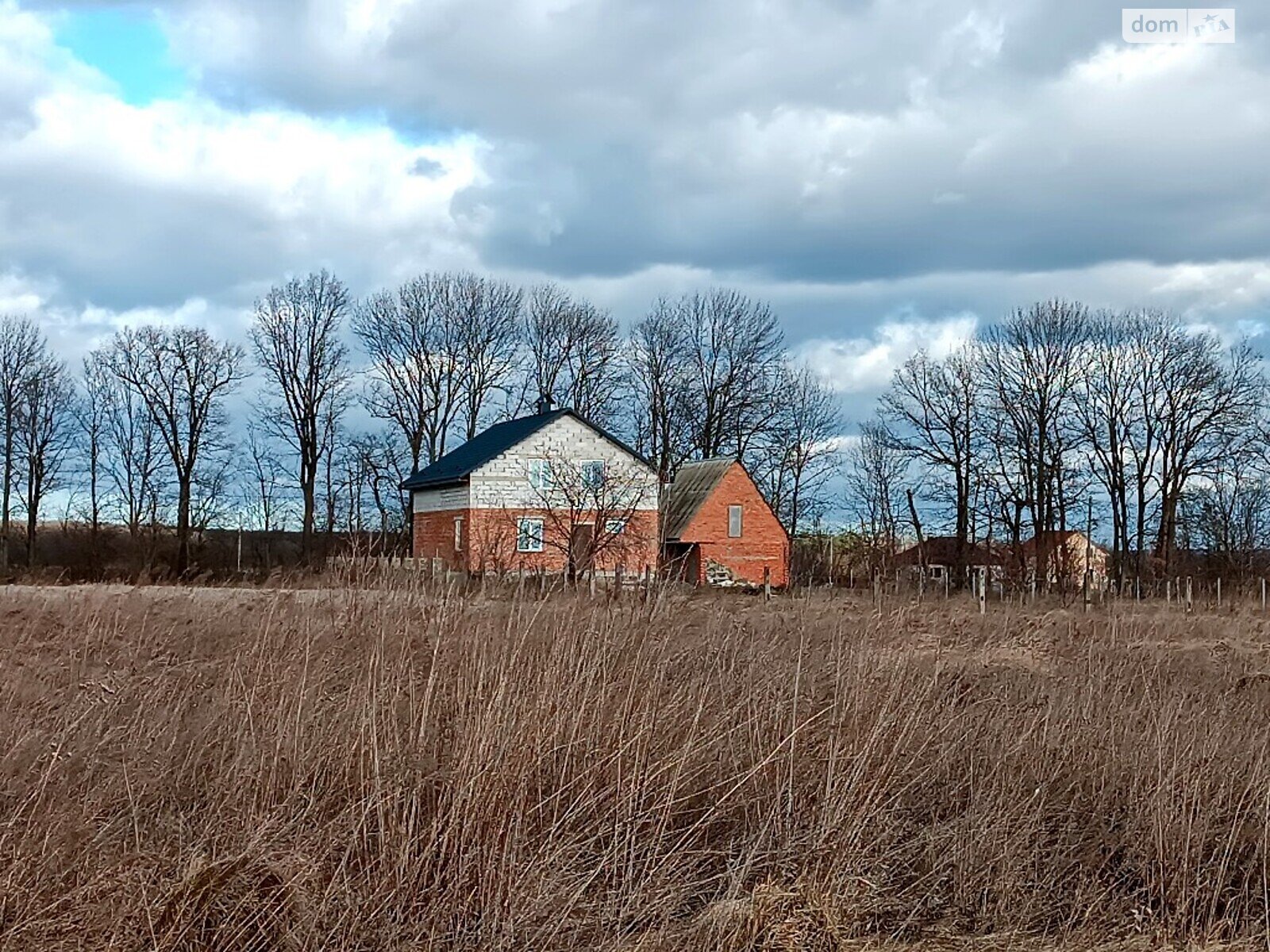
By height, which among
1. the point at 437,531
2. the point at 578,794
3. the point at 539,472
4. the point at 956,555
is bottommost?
the point at 578,794

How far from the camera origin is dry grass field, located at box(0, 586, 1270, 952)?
18.0ft

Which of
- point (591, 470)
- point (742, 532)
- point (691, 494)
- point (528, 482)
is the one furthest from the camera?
point (742, 532)

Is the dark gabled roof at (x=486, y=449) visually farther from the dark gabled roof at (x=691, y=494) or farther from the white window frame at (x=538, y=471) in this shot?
the dark gabled roof at (x=691, y=494)

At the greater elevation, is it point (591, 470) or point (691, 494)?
point (591, 470)

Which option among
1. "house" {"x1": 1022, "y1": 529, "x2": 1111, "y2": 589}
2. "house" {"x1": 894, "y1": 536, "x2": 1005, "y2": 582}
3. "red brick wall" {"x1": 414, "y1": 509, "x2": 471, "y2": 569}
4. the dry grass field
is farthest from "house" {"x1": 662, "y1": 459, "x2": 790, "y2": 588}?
the dry grass field

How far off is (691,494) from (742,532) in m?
2.53

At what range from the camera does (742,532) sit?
5188cm

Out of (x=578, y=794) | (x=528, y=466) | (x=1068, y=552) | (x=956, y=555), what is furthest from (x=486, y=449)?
(x=578, y=794)

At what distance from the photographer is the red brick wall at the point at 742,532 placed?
167 ft

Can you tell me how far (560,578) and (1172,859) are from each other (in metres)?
4.57

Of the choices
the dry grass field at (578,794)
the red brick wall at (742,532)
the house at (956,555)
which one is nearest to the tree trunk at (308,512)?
the red brick wall at (742,532)

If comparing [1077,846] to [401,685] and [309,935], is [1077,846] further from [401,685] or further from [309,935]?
[309,935]

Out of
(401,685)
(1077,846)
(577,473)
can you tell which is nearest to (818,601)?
(1077,846)

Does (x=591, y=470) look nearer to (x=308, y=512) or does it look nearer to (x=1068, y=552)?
(x=308, y=512)
